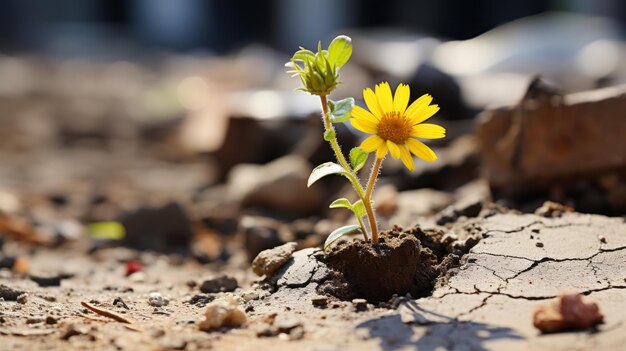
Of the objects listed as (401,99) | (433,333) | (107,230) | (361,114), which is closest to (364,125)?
(361,114)

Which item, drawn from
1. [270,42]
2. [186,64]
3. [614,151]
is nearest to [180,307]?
[614,151]

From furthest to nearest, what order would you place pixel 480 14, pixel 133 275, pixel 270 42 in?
pixel 270 42 < pixel 480 14 < pixel 133 275

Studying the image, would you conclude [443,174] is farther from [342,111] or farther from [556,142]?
[342,111]

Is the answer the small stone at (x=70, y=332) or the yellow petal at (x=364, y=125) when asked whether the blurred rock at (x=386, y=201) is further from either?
the small stone at (x=70, y=332)

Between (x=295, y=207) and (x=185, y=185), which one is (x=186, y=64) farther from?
(x=295, y=207)

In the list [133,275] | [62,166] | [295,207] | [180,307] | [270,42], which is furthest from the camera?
[270,42]

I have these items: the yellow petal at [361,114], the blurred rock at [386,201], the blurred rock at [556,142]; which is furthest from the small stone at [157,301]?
the blurred rock at [556,142]
